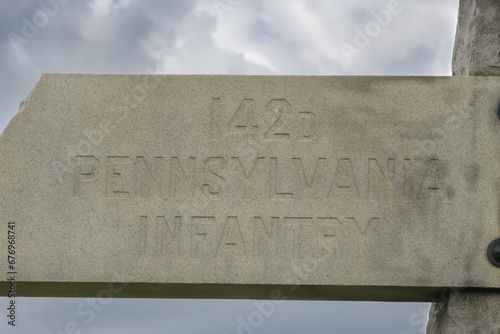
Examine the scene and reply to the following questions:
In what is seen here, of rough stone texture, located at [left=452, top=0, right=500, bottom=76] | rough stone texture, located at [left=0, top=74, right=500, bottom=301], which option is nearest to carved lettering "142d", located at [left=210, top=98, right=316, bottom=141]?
rough stone texture, located at [left=0, top=74, right=500, bottom=301]

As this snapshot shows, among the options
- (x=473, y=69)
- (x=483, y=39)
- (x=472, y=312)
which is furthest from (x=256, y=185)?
(x=483, y=39)

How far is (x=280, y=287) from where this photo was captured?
4.98m

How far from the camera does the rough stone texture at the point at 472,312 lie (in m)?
4.96

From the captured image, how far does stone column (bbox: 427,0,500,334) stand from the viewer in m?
4.98

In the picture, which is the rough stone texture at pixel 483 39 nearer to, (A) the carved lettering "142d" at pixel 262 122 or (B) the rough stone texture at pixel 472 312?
(A) the carved lettering "142d" at pixel 262 122

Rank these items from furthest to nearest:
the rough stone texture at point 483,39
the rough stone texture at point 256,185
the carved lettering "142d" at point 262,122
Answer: the rough stone texture at point 483,39 < the carved lettering "142d" at point 262,122 < the rough stone texture at point 256,185

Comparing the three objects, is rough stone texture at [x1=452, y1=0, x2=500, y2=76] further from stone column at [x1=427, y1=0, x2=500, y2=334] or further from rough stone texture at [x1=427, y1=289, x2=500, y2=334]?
rough stone texture at [x1=427, y1=289, x2=500, y2=334]

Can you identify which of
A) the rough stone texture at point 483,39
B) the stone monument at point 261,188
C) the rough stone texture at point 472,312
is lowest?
the rough stone texture at point 472,312

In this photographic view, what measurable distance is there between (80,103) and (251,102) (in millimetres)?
1212

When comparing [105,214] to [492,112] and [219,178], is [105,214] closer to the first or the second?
[219,178]

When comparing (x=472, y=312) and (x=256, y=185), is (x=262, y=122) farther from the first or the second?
(x=472, y=312)

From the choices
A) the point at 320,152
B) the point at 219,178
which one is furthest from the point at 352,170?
the point at 219,178

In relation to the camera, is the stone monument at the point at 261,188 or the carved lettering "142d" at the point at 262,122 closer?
the stone monument at the point at 261,188

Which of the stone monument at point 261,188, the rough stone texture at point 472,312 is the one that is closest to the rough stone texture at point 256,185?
the stone monument at point 261,188
